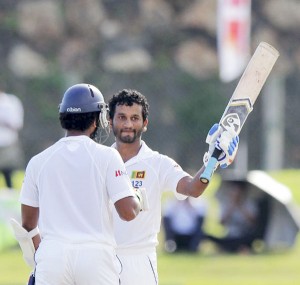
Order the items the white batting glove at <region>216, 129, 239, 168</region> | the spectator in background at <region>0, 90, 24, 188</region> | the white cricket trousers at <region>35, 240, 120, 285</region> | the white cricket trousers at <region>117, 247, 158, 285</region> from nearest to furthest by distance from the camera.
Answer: the white cricket trousers at <region>35, 240, 120, 285</region>
the white batting glove at <region>216, 129, 239, 168</region>
the white cricket trousers at <region>117, 247, 158, 285</region>
the spectator in background at <region>0, 90, 24, 188</region>

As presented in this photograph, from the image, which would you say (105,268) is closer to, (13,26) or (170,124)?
(170,124)

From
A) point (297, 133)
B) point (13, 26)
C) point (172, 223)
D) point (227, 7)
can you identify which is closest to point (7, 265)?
point (172, 223)

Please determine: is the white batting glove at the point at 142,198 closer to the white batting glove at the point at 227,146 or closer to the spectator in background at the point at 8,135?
the white batting glove at the point at 227,146

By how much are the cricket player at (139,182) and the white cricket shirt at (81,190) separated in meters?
0.76

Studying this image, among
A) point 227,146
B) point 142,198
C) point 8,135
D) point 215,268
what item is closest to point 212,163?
point 227,146

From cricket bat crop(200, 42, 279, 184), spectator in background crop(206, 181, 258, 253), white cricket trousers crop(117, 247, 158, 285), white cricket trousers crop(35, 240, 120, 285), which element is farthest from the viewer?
spectator in background crop(206, 181, 258, 253)

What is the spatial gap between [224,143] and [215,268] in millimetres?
5827

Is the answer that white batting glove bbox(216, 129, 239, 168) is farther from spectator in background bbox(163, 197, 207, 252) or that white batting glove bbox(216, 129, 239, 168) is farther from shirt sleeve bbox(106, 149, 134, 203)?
spectator in background bbox(163, 197, 207, 252)

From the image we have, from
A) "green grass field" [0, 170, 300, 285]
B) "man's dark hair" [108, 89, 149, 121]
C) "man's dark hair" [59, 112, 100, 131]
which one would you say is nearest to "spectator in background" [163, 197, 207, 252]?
"green grass field" [0, 170, 300, 285]

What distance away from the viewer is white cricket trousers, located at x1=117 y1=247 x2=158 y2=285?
6.46 metres

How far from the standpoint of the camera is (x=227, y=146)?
19.5 feet

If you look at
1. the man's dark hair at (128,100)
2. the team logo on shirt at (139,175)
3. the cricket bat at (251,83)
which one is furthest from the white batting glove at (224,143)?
the man's dark hair at (128,100)

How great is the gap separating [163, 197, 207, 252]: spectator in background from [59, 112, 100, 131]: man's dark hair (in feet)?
22.6

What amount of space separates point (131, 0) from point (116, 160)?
45.2 ft
